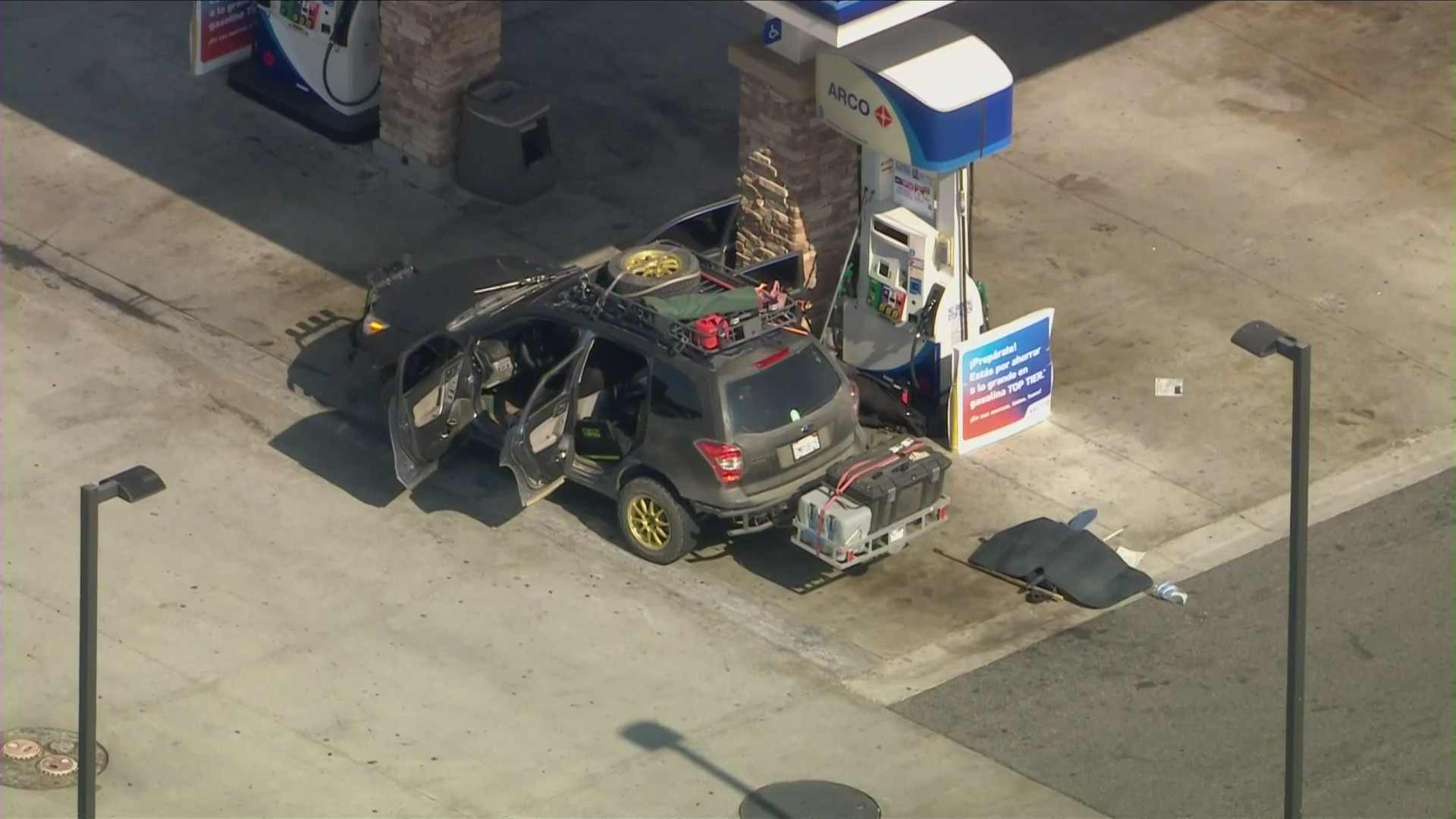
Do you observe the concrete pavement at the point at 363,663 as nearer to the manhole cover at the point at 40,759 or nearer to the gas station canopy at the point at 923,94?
the manhole cover at the point at 40,759

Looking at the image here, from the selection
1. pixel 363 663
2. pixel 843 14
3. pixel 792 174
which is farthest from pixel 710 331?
pixel 363 663

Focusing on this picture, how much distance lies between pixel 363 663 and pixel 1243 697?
20.1 ft

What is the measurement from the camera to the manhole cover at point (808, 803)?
1653 cm

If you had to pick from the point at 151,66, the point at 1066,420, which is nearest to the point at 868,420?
the point at 1066,420

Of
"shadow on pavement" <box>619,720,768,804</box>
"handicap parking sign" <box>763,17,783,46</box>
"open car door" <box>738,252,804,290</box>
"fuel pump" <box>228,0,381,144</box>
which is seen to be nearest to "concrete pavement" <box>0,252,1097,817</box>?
"shadow on pavement" <box>619,720,768,804</box>

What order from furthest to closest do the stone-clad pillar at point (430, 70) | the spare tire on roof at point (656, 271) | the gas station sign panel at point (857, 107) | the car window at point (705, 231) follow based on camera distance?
the stone-clad pillar at point (430, 70), the car window at point (705, 231), the gas station sign panel at point (857, 107), the spare tire on roof at point (656, 271)

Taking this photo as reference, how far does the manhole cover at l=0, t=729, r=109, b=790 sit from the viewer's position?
54.4 feet

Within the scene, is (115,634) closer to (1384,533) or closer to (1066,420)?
(1066,420)

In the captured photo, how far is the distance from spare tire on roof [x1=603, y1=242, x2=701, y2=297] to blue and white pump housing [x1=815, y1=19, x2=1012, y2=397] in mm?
1764

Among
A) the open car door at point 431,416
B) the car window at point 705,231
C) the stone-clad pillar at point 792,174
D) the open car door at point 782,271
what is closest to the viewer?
the open car door at point 431,416

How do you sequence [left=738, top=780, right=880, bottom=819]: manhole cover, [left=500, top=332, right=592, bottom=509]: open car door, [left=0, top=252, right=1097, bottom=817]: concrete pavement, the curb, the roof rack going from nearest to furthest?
1. [left=738, top=780, right=880, bottom=819]: manhole cover
2. [left=0, top=252, right=1097, bottom=817]: concrete pavement
3. the curb
4. the roof rack
5. [left=500, top=332, right=592, bottom=509]: open car door

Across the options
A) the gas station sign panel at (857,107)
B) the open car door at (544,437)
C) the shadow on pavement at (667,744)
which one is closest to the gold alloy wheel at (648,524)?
the open car door at (544,437)

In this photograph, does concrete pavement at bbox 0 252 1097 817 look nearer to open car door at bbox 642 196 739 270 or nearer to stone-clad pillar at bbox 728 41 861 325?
open car door at bbox 642 196 739 270

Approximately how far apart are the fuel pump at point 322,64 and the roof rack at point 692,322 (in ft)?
19.8
